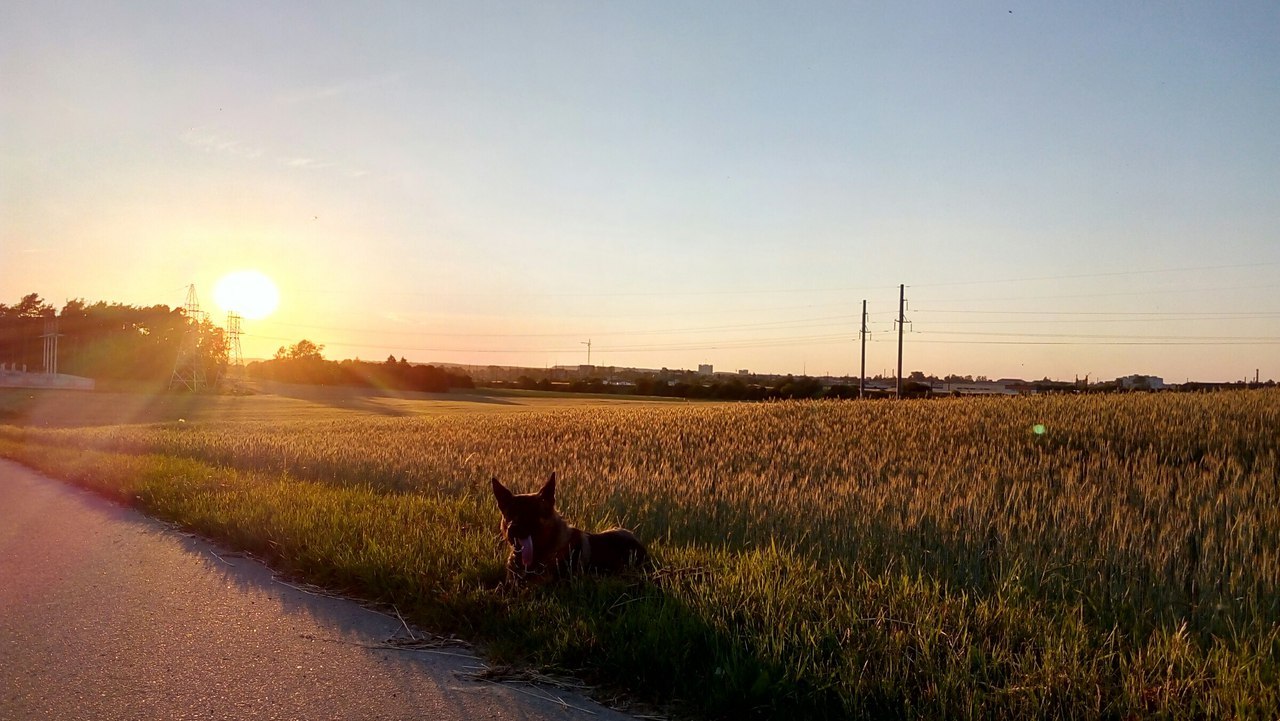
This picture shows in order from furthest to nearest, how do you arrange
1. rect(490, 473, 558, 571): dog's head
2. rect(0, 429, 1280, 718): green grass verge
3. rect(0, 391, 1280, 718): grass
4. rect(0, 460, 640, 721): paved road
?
rect(490, 473, 558, 571): dog's head → rect(0, 460, 640, 721): paved road → rect(0, 391, 1280, 718): grass → rect(0, 429, 1280, 718): green grass verge

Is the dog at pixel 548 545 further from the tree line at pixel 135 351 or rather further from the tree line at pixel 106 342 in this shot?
the tree line at pixel 106 342

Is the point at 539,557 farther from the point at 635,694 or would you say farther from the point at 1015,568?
the point at 1015,568

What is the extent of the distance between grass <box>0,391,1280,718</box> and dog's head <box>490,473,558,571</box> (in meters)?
0.31

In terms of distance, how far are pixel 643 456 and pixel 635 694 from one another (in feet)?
30.8

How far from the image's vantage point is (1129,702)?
359 cm

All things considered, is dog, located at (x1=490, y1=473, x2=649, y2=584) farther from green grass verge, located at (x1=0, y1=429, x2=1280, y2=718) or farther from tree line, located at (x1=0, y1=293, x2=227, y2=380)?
tree line, located at (x1=0, y1=293, x2=227, y2=380)

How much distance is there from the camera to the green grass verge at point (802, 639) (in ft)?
12.2

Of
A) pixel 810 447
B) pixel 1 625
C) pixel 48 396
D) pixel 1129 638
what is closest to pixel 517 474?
pixel 810 447

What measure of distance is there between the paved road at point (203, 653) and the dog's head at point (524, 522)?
2.72ft

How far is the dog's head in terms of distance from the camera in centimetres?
555

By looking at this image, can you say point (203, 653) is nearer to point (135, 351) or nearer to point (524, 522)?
point (524, 522)

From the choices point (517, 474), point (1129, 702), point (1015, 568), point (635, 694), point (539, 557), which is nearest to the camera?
point (1129, 702)

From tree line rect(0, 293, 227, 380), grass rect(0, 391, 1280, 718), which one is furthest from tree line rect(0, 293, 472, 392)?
grass rect(0, 391, 1280, 718)

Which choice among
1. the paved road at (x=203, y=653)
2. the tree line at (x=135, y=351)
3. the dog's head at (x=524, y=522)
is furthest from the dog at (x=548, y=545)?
the tree line at (x=135, y=351)
